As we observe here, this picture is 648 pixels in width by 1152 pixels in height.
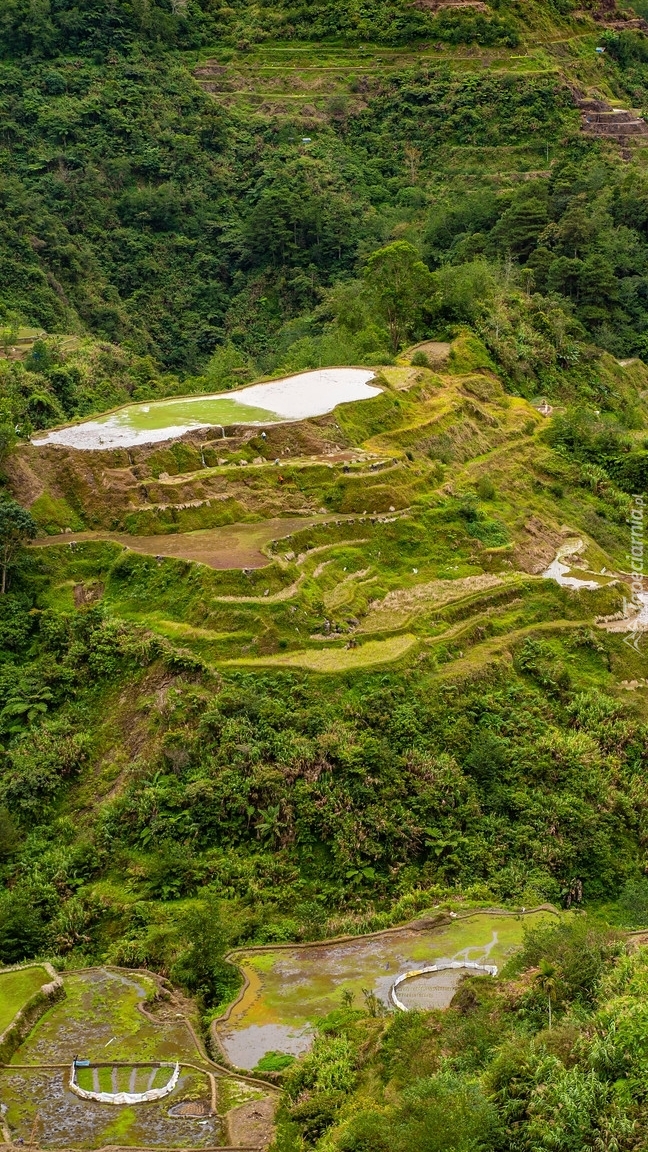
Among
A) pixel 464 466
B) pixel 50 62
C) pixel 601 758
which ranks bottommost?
pixel 601 758

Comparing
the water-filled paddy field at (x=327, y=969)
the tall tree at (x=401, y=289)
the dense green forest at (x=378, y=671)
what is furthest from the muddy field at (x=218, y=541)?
the tall tree at (x=401, y=289)

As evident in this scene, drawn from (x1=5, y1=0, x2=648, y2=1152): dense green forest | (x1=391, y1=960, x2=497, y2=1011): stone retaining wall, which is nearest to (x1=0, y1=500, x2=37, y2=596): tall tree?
(x1=5, y1=0, x2=648, y2=1152): dense green forest

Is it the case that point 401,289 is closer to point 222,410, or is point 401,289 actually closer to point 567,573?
point 222,410

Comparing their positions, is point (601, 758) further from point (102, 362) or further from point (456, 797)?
point (102, 362)

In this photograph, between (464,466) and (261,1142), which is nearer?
(261,1142)

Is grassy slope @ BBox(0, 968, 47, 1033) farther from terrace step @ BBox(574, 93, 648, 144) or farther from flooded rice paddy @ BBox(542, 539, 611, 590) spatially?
terrace step @ BBox(574, 93, 648, 144)

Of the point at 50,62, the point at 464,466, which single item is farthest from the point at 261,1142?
the point at 50,62

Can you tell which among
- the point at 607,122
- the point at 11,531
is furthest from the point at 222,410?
the point at 607,122

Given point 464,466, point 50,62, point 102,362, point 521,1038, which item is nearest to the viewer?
point 521,1038
